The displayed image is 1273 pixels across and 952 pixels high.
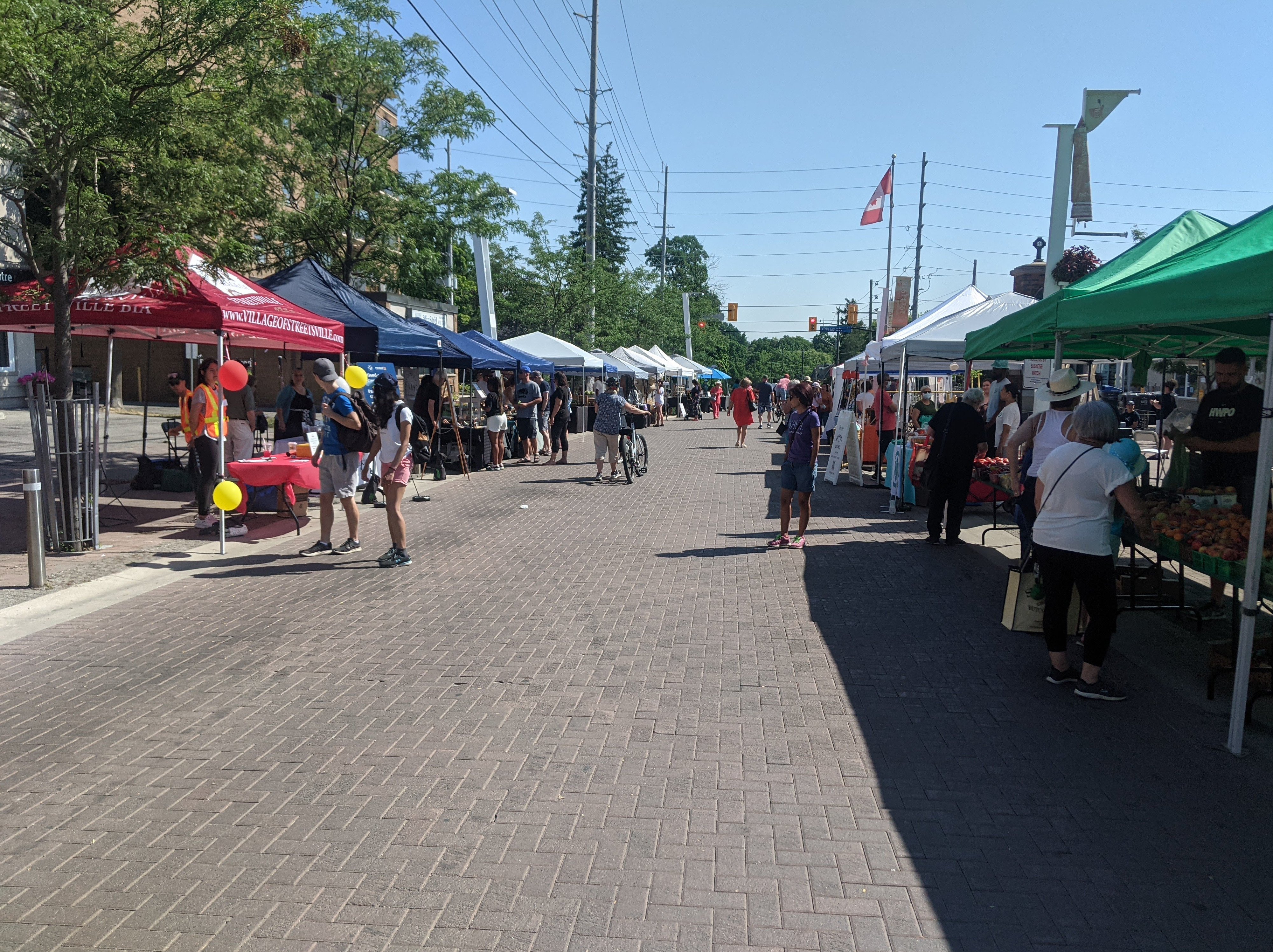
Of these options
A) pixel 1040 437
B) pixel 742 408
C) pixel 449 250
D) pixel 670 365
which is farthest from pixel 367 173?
pixel 670 365

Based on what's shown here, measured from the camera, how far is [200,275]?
10.1 meters

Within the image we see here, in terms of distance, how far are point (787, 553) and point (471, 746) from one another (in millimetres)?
5768

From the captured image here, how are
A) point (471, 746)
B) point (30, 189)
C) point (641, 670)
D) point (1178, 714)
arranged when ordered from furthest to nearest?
point (30, 189)
point (641, 670)
point (1178, 714)
point (471, 746)

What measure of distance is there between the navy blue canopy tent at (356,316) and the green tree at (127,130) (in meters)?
4.35

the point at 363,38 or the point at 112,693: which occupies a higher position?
the point at 363,38

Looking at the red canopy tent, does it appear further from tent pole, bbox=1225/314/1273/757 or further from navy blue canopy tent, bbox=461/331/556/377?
navy blue canopy tent, bbox=461/331/556/377

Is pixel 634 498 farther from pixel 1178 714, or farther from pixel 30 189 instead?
pixel 1178 714

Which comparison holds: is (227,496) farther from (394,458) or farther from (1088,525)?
(1088,525)

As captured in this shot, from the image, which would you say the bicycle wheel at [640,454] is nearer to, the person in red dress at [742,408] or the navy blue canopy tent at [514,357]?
the navy blue canopy tent at [514,357]

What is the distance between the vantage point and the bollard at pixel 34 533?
7512mm

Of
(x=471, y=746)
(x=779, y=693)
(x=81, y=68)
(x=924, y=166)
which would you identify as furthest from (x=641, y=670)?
(x=924, y=166)

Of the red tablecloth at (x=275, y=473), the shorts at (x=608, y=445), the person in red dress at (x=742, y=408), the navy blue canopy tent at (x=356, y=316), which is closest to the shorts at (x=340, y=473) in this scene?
the red tablecloth at (x=275, y=473)

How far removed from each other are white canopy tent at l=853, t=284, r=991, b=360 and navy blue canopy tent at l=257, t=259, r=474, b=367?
7.51 meters

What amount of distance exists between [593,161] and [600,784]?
34.7 meters
